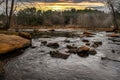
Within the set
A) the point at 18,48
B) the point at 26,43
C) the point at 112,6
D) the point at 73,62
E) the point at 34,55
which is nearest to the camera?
the point at 73,62

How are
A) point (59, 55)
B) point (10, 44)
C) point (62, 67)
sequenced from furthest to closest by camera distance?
point (10, 44), point (59, 55), point (62, 67)

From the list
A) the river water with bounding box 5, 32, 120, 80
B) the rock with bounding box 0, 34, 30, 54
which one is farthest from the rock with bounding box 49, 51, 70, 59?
the rock with bounding box 0, 34, 30, 54

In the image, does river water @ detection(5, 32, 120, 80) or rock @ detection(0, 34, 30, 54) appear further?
rock @ detection(0, 34, 30, 54)

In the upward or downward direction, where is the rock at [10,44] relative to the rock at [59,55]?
upward

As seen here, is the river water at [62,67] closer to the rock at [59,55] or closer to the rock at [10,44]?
the rock at [59,55]

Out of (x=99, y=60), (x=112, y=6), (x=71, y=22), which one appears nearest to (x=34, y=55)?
(x=99, y=60)

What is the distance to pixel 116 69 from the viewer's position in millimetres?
13023

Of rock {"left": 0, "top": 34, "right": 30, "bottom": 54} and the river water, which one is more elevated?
rock {"left": 0, "top": 34, "right": 30, "bottom": 54}

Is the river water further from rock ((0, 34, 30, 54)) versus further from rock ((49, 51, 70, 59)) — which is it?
rock ((0, 34, 30, 54))

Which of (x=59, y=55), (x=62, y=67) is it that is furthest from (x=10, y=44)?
(x=62, y=67)

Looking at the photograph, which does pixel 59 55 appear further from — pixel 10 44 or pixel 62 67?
pixel 10 44

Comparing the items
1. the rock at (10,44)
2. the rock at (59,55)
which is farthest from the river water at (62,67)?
the rock at (10,44)

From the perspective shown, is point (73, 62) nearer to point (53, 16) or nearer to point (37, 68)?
point (37, 68)

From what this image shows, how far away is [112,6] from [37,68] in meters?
30.9
